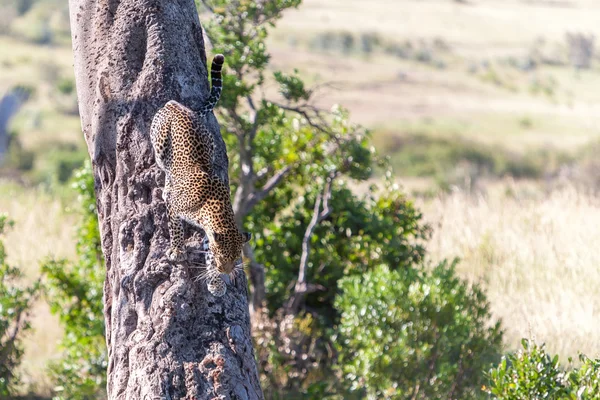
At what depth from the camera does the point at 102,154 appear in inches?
196

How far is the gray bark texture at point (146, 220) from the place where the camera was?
14.9 feet

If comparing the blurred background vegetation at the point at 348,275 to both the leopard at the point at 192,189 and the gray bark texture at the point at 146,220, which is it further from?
the leopard at the point at 192,189

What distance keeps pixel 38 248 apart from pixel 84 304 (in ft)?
17.0

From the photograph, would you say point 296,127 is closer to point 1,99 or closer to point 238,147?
point 238,147

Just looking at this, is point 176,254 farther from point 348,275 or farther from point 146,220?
point 348,275

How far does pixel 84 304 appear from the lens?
803cm

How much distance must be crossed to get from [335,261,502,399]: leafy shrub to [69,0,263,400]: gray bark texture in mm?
2114

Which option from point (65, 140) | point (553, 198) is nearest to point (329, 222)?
point (553, 198)

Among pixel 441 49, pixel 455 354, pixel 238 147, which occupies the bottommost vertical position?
pixel 441 49

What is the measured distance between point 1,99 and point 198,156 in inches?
63.1

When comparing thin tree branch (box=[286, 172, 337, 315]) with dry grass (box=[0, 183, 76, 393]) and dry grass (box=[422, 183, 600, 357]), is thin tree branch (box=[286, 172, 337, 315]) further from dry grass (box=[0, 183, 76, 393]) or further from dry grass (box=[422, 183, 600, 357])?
dry grass (box=[0, 183, 76, 393])

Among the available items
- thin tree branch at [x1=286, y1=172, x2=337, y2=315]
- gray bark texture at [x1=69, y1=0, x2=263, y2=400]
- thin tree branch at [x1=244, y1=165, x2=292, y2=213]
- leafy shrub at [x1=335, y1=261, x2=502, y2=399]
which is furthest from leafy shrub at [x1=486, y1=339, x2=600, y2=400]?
thin tree branch at [x1=244, y1=165, x2=292, y2=213]

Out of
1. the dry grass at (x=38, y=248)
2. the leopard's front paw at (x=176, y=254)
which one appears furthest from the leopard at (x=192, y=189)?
the dry grass at (x=38, y=248)

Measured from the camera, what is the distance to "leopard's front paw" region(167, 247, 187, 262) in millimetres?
4656
